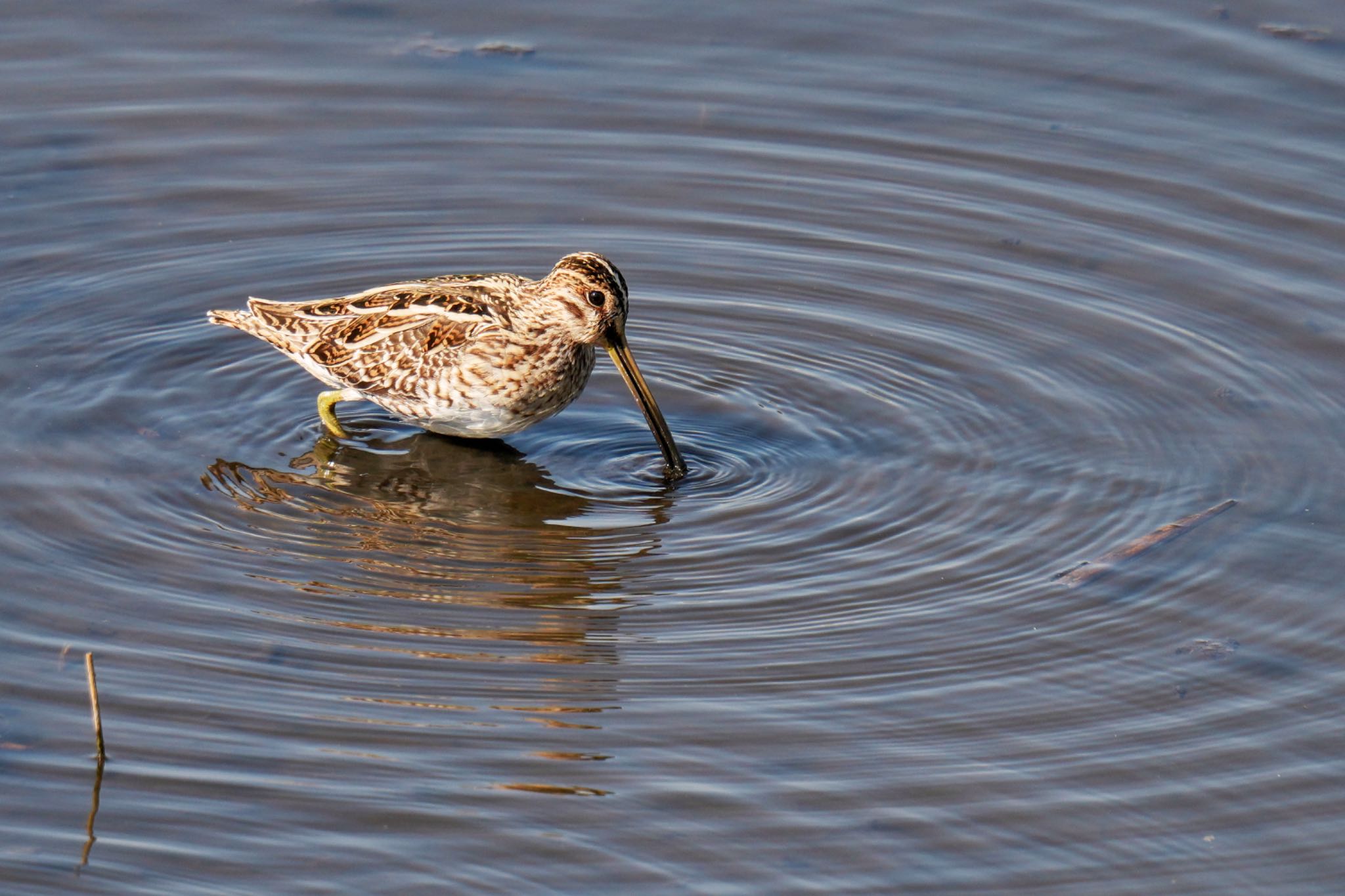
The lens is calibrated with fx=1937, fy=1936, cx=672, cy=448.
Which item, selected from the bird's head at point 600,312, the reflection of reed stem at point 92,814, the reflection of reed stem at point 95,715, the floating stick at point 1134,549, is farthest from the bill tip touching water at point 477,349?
the reflection of reed stem at point 92,814

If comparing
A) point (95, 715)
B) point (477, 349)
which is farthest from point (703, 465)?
point (95, 715)

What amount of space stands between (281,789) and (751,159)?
24.7 feet

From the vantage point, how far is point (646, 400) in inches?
403

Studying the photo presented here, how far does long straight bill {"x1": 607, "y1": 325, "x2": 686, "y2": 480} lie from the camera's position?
33.0 ft

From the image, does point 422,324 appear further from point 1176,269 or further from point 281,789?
point 1176,269

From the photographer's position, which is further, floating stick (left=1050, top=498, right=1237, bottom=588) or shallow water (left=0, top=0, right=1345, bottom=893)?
floating stick (left=1050, top=498, right=1237, bottom=588)

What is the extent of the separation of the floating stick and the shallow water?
0.08m

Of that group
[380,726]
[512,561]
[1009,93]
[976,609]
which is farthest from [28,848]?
[1009,93]

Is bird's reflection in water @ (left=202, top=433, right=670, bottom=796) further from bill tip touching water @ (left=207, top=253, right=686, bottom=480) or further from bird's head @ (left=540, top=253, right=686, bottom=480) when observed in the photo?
bird's head @ (left=540, top=253, right=686, bottom=480)

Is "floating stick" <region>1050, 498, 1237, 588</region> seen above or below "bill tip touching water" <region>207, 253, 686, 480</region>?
below

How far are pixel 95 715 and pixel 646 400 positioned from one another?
157 inches

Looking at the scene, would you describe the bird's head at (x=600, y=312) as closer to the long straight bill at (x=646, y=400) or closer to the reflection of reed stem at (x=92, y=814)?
the long straight bill at (x=646, y=400)

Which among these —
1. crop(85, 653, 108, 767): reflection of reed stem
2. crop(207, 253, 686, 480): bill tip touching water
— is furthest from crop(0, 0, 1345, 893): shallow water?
crop(207, 253, 686, 480): bill tip touching water

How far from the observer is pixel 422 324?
1053 centimetres
